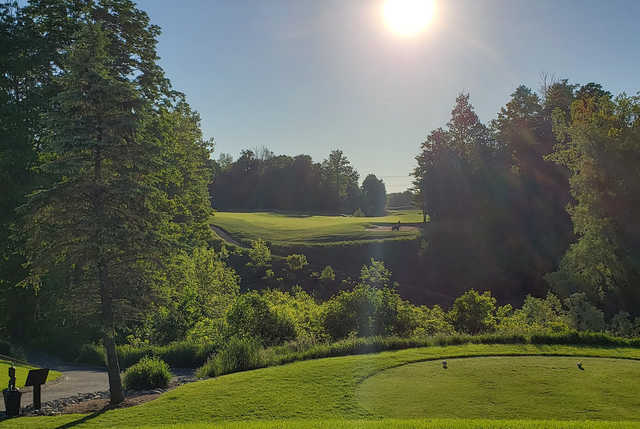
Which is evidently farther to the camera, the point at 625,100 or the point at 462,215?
the point at 462,215

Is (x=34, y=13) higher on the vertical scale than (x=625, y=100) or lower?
higher

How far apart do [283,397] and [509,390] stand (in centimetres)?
479

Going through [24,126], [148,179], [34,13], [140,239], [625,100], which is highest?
[34,13]

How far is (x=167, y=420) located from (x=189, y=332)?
45.5 feet

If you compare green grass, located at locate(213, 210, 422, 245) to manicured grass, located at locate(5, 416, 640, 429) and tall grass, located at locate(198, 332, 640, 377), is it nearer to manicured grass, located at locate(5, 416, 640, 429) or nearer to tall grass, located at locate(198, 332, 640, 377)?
tall grass, located at locate(198, 332, 640, 377)

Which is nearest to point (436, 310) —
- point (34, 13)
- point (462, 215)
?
point (34, 13)

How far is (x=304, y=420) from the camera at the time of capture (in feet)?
23.8

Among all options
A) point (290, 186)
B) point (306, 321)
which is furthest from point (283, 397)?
point (290, 186)

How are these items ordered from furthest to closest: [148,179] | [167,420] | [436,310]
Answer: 1. [436,310]
2. [148,179]
3. [167,420]

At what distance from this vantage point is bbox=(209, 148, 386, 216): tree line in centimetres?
9381

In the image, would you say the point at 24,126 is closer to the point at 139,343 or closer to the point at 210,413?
the point at 139,343

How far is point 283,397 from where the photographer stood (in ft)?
28.8

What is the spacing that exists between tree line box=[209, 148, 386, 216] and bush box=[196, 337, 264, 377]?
79.9m

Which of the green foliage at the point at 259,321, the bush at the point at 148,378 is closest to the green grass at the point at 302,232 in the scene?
the green foliage at the point at 259,321
